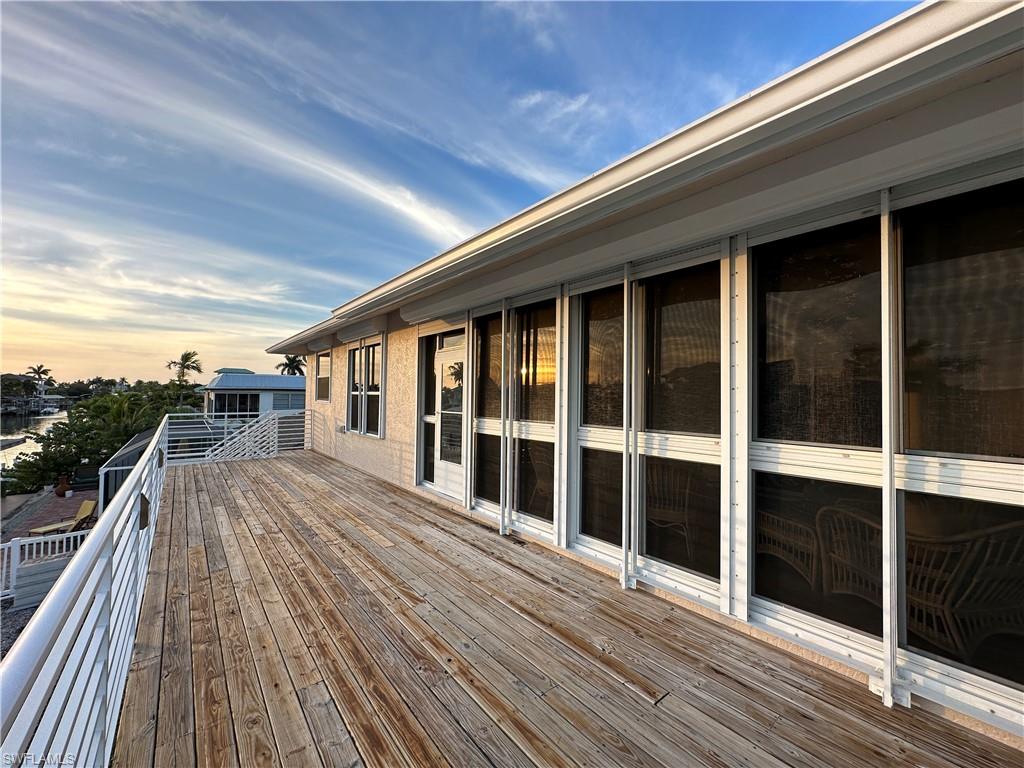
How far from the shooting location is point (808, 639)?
6.53 ft

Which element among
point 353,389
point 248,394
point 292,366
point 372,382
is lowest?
point 248,394

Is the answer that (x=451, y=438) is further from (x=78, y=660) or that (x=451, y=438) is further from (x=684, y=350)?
(x=78, y=660)

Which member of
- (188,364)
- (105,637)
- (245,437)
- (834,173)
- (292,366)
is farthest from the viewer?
(292,366)

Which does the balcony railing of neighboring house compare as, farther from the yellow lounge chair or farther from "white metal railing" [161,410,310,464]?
the yellow lounge chair

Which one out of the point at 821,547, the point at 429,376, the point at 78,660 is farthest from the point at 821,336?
the point at 429,376

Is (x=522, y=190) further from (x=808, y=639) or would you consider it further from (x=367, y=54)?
(x=808, y=639)

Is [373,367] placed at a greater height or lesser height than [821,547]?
greater

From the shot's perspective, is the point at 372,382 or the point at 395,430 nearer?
the point at 395,430

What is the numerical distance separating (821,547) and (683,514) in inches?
Answer: 27.8

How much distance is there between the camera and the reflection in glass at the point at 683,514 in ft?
7.77

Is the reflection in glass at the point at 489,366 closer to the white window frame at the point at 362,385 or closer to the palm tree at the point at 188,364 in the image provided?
the white window frame at the point at 362,385

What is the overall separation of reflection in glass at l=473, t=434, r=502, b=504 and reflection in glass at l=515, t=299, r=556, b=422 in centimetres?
53

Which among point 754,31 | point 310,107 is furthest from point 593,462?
point 310,107

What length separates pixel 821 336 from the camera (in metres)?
1.99
